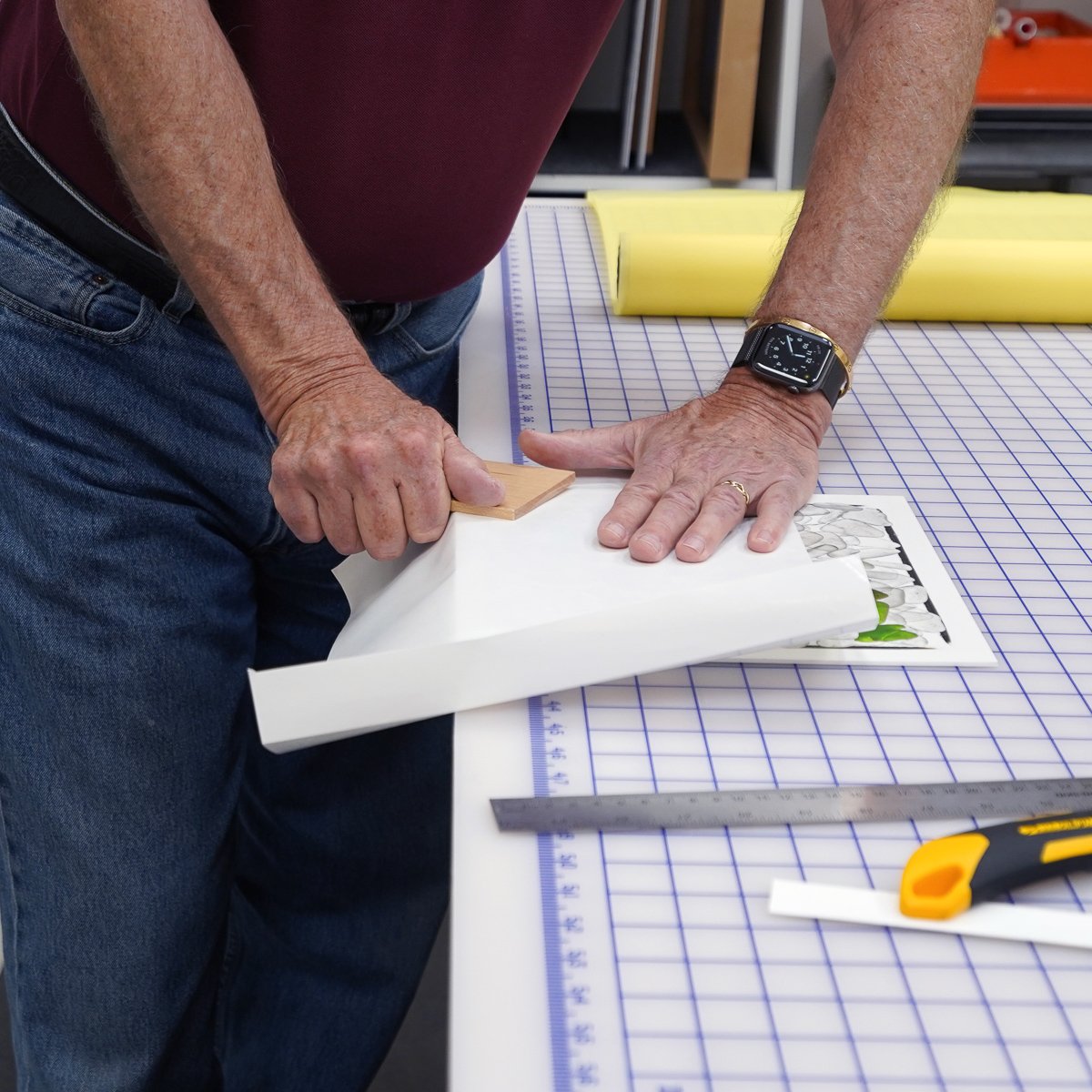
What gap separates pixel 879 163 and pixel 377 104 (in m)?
0.39

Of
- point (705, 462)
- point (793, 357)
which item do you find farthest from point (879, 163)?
point (705, 462)

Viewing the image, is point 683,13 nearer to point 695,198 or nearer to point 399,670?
point 695,198

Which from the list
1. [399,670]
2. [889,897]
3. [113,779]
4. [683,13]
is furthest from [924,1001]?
[683,13]

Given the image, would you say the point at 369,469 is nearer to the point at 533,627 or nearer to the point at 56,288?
the point at 533,627

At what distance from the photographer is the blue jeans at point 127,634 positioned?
87 centimetres

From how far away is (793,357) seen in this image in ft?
2.91

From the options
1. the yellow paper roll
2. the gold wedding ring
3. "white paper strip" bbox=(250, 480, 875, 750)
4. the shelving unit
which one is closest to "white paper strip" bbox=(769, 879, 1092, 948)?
"white paper strip" bbox=(250, 480, 875, 750)

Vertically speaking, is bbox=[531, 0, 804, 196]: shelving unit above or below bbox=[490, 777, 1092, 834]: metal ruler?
below

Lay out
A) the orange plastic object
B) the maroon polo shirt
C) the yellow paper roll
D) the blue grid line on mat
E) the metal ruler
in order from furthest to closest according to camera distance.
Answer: the orange plastic object → the yellow paper roll → the maroon polo shirt → the metal ruler → the blue grid line on mat

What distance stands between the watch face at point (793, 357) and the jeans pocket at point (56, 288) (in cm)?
47

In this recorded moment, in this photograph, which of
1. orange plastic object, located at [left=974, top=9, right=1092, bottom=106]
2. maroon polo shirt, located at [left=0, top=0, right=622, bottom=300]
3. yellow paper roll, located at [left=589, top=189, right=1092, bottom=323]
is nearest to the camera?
maroon polo shirt, located at [left=0, top=0, right=622, bottom=300]

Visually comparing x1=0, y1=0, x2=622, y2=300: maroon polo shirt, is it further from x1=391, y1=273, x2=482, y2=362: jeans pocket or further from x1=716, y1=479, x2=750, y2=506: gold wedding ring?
x1=716, y1=479, x2=750, y2=506: gold wedding ring

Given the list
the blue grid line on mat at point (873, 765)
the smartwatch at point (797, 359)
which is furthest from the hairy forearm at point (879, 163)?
the blue grid line on mat at point (873, 765)

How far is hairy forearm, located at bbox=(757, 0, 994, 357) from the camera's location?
916 mm
